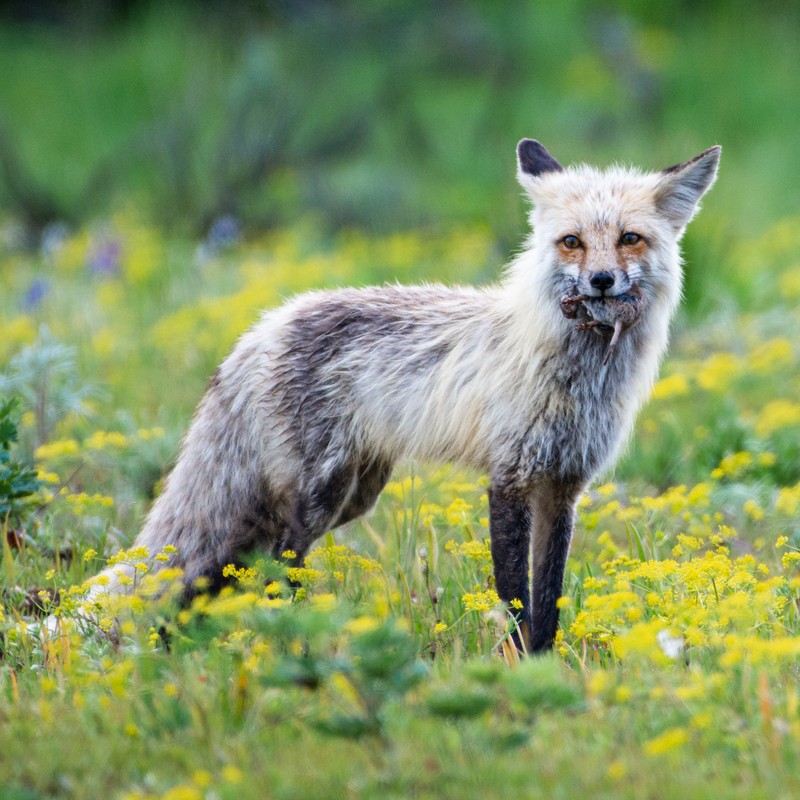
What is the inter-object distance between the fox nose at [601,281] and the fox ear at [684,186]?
1.83ft

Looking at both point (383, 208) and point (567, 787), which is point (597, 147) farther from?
point (567, 787)

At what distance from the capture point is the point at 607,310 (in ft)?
14.9

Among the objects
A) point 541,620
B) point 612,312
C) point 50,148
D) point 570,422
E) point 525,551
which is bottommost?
point 541,620

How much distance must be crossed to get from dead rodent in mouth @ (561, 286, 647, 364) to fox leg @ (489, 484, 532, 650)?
2.42 ft

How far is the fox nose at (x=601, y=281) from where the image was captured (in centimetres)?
438

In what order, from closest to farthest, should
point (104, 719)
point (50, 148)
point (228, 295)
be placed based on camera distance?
point (104, 719), point (228, 295), point (50, 148)

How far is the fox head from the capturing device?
4484 millimetres

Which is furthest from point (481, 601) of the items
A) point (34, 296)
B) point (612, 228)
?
point (34, 296)

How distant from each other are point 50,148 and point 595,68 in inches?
336

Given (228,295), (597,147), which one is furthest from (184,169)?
(597,147)

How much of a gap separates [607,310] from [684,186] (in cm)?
70

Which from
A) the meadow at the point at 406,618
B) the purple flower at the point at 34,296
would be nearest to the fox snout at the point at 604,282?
the meadow at the point at 406,618

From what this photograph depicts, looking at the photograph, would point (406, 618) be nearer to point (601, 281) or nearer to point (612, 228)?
point (601, 281)

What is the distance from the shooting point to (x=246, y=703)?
342cm
